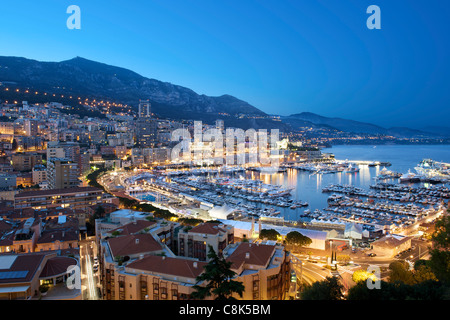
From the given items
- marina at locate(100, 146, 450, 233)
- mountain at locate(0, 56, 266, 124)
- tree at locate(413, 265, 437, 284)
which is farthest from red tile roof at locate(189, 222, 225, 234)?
mountain at locate(0, 56, 266, 124)

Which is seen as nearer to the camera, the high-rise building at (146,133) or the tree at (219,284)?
the tree at (219,284)

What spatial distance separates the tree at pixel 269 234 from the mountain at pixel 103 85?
48.1m

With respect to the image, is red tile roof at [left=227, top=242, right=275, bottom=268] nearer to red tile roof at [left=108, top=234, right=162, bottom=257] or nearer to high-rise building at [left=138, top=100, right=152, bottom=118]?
red tile roof at [left=108, top=234, right=162, bottom=257]

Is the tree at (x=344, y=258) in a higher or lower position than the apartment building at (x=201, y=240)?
lower

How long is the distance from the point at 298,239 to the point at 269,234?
3.15 ft

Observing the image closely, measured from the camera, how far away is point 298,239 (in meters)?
9.62

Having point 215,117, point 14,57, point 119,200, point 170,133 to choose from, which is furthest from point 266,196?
point 14,57

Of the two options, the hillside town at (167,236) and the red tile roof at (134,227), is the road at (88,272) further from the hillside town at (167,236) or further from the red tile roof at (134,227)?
the red tile roof at (134,227)

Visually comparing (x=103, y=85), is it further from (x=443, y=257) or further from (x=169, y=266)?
(x=443, y=257)

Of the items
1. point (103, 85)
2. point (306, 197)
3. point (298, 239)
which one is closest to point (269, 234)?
point (298, 239)

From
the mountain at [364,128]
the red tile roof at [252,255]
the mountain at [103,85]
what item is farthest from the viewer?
the mountain at [364,128]

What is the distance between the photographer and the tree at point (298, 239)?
9.62 metres

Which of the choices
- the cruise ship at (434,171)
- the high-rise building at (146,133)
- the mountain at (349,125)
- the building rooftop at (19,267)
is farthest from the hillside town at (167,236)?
the mountain at (349,125)

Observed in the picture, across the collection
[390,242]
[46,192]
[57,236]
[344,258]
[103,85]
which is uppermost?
[103,85]
